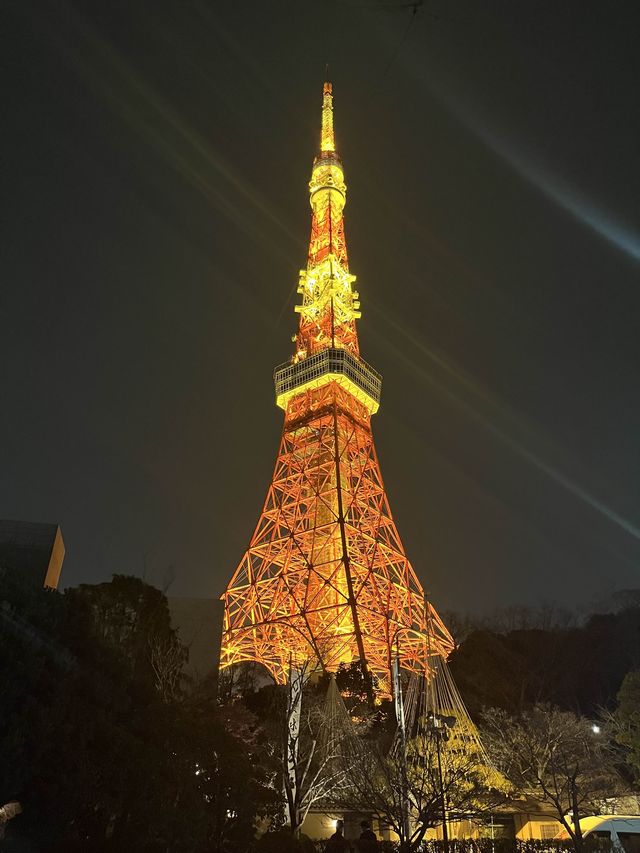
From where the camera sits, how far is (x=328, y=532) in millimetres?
27938

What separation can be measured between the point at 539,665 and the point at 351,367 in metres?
15.8

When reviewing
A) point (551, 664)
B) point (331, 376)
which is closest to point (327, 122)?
point (331, 376)

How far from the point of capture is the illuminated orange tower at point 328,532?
24594mm

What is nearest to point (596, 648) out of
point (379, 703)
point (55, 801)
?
point (379, 703)

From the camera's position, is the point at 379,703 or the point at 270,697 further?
the point at 379,703

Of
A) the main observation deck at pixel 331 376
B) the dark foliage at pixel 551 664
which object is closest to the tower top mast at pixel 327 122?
the main observation deck at pixel 331 376

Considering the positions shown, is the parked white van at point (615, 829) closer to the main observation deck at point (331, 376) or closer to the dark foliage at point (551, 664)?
the dark foliage at point (551, 664)

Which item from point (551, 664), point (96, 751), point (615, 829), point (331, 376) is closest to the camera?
point (96, 751)

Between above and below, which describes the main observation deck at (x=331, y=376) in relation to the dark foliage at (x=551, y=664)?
above

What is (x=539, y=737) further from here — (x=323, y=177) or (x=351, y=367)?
(x=323, y=177)

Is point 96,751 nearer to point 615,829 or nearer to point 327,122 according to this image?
point 615,829

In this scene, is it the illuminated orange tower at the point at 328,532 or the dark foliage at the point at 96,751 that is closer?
the dark foliage at the point at 96,751

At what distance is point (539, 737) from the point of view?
48.9 ft

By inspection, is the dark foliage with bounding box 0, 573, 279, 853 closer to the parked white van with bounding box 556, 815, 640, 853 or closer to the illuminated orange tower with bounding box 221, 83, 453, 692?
the parked white van with bounding box 556, 815, 640, 853
